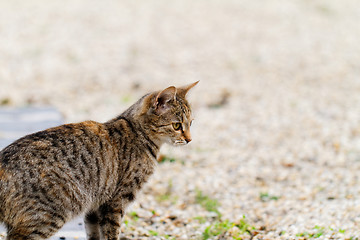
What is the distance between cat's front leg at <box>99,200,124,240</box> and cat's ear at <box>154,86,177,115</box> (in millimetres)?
902

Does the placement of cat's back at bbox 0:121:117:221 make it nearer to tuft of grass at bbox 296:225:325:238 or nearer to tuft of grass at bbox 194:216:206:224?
tuft of grass at bbox 194:216:206:224

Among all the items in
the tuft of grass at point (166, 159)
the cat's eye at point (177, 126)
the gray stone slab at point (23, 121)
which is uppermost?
the gray stone slab at point (23, 121)

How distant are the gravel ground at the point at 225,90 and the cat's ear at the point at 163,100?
663 mm

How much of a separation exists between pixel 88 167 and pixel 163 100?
937mm

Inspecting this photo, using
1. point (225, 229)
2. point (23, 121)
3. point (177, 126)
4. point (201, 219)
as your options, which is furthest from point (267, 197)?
point (23, 121)

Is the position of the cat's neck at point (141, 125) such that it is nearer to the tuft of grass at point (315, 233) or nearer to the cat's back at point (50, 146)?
the cat's back at point (50, 146)

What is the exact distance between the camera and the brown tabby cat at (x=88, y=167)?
3.56m

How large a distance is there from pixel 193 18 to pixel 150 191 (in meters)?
11.8

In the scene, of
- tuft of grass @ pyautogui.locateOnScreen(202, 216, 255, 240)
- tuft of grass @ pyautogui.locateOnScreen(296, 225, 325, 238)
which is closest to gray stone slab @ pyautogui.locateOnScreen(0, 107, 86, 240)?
tuft of grass @ pyautogui.locateOnScreen(202, 216, 255, 240)

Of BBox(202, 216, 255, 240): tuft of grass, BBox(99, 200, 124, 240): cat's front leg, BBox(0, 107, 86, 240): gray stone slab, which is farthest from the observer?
BBox(0, 107, 86, 240): gray stone slab

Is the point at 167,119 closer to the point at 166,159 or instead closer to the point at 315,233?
the point at 315,233

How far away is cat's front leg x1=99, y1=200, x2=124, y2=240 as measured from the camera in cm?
416

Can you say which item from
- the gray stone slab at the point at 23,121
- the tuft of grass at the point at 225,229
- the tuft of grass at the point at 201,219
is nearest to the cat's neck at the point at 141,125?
the tuft of grass at the point at 225,229

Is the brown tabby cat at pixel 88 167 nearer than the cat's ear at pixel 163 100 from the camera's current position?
Yes
